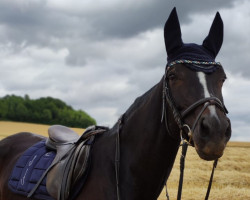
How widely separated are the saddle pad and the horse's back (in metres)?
0.22

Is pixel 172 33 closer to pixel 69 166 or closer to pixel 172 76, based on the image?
pixel 172 76

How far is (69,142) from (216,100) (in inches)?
93.5

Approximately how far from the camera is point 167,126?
11.8ft

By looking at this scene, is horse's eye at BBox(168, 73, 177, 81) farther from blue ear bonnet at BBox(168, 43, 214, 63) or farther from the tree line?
the tree line

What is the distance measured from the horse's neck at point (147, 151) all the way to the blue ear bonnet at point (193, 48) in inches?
14.9

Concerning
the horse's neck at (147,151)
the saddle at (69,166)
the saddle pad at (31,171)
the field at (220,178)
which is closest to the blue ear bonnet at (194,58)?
the horse's neck at (147,151)

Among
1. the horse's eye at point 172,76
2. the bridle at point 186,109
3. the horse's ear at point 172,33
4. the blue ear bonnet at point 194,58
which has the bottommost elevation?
the bridle at point 186,109

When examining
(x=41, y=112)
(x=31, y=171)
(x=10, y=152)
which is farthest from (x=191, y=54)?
(x=41, y=112)

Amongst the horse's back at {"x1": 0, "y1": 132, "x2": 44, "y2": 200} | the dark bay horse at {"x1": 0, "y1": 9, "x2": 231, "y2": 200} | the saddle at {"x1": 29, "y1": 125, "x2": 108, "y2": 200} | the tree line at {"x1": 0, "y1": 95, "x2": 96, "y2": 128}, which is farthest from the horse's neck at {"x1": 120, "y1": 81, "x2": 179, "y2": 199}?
the tree line at {"x1": 0, "y1": 95, "x2": 96, "y2": 128}

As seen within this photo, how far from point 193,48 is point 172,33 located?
26 cm

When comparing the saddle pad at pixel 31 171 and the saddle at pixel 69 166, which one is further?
the saddle pad at pixel 31 171

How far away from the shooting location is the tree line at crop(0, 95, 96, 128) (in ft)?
164

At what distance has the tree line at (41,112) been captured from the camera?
50.1 meters

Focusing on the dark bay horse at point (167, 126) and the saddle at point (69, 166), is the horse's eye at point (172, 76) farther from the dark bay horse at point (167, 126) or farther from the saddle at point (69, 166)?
the saddle at point (69, 166)
